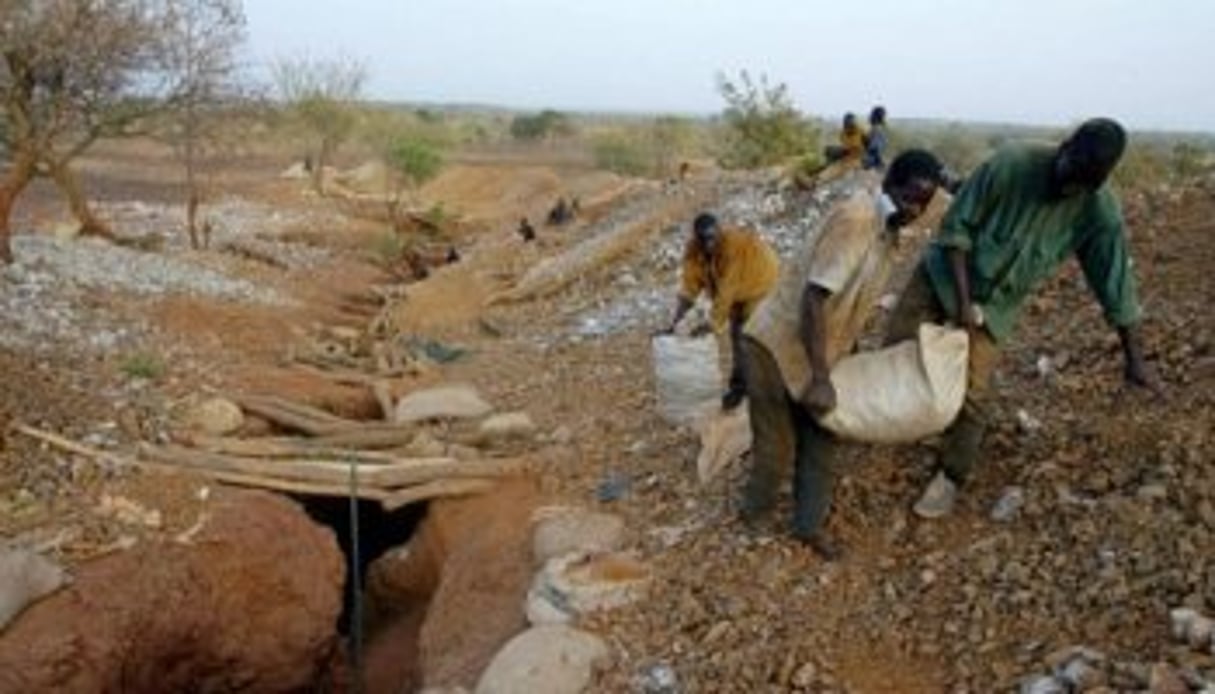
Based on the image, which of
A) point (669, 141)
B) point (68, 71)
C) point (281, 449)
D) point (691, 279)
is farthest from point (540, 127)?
point (691, 279)

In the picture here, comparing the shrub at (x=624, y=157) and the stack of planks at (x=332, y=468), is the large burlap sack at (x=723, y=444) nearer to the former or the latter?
the stack of planks at (x=332, y=468)

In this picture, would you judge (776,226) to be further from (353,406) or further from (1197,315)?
(1197,315)

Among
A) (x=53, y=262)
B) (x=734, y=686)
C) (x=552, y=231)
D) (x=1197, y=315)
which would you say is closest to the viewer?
(x=734, y=686)

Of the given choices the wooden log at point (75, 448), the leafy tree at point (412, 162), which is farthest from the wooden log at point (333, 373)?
the leafy tree at point (412, 162)

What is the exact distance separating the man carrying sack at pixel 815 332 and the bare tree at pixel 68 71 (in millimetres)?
8283

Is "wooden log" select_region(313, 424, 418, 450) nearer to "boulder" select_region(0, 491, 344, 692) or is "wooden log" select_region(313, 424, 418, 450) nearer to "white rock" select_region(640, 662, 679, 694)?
"boulder" select_region(0, 491, 344, 692)

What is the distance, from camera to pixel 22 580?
5.91m

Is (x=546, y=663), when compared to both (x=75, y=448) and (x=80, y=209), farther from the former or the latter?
(x=80, y=209)

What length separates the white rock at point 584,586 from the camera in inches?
209

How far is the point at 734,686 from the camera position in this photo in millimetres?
4484

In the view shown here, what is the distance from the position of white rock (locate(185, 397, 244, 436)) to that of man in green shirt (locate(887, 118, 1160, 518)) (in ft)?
15.2

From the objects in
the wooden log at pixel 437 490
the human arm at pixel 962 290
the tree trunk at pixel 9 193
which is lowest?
the wooden log at pixel 437 490

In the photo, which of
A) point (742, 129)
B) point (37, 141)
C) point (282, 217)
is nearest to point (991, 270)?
point (37, 141)

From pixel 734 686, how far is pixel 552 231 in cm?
1435
